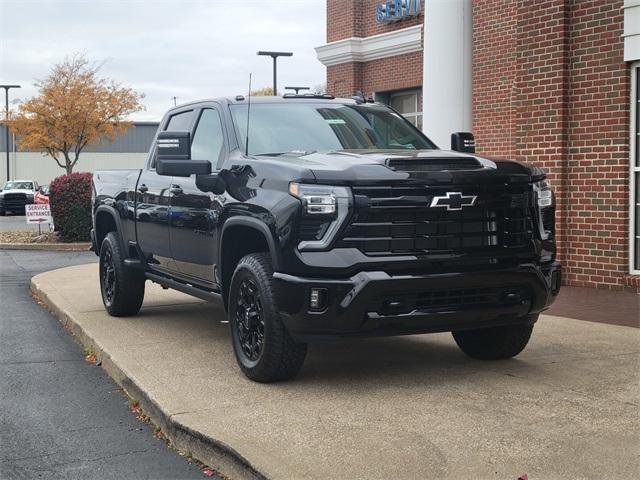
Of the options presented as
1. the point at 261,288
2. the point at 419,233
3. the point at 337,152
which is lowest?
the point at 261,288

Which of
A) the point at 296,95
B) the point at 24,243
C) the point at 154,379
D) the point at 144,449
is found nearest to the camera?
the point at 144,449

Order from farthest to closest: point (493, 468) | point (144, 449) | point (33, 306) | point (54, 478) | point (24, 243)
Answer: point (24, 243) → point (33, 306) → point (144, 449) → point (54, 478) → point (493, 468)

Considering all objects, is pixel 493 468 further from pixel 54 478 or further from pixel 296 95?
pixel 296 95


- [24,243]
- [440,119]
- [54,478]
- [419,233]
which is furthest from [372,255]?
[24,243]

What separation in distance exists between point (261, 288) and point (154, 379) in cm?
107

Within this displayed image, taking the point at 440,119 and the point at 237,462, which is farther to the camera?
the point at 440,119

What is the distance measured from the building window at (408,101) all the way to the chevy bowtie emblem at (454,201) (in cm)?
1612

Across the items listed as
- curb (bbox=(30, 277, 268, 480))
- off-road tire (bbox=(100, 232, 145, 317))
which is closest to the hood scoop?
curb (bbox=(30, 277, 268, 480))

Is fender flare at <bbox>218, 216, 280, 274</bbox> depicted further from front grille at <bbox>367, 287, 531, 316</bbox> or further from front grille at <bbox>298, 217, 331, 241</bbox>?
front grille at <bbox>367, 287, 531, 316</bbox>

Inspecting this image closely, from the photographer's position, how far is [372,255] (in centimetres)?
558

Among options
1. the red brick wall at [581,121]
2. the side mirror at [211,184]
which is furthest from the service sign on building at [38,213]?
the side mirror at [211,184]

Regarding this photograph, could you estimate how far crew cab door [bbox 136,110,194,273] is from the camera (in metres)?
7.75

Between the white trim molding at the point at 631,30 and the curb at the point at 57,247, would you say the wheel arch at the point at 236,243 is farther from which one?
the curb at the point at 57,247

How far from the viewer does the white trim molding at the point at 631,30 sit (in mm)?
9875
